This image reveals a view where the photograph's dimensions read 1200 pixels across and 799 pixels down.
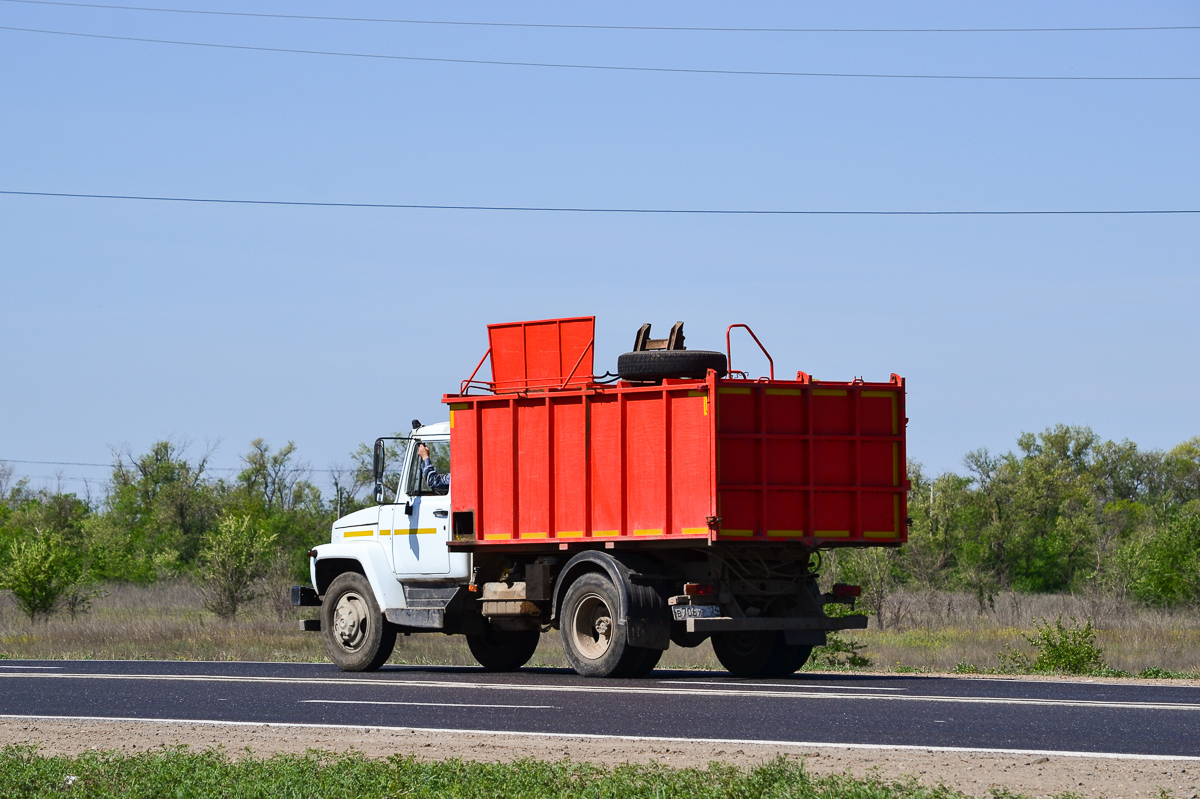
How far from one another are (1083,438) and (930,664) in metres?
80.9

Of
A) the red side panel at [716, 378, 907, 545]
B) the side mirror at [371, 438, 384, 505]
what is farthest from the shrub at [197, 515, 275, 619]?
the red side panel at [716, 378, 907, 545]

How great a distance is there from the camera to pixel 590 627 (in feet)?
53.9

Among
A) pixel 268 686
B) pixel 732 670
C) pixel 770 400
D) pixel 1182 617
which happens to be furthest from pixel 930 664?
pixel 1182 617

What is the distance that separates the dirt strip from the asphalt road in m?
0.44

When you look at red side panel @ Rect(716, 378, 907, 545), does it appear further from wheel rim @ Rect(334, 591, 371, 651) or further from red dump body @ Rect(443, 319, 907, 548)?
wheel rim @ Rect(334, 591, 371, 651)

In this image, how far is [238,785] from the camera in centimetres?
830

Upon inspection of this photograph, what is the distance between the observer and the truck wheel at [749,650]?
1684 cm

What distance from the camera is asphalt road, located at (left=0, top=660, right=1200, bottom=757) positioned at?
9984 mm

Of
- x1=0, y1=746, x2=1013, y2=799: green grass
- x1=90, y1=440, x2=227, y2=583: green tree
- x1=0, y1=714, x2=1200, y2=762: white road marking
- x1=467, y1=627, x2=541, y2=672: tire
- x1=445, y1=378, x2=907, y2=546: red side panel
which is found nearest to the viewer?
x1=0, y1=746, x2=1013, y2=799: green grass

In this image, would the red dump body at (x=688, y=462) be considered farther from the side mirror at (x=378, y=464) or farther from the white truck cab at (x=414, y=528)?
the side mirror at (x=378, y=464)

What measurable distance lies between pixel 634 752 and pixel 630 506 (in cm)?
686

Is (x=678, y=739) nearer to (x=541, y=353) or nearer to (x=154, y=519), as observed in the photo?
(x=541, y=353)

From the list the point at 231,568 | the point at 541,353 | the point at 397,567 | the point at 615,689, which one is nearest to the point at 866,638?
the point at 397,567

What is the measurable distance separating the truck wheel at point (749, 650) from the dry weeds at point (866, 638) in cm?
375
